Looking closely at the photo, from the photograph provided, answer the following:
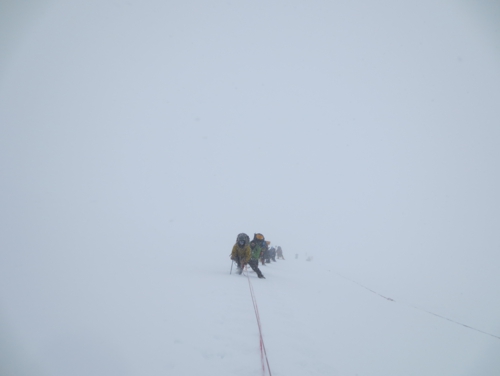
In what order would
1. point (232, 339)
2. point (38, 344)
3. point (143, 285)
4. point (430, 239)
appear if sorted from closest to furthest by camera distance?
1. point (38, 344)
2. point (232, 339)
3. point (143, 285)
4. point (430, 239)

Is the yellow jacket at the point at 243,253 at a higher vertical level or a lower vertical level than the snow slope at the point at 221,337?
higher

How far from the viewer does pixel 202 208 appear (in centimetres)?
6469

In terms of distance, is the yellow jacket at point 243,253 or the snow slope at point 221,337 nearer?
the snow slope at point 221,337

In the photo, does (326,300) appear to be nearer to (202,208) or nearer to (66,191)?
(66,191)

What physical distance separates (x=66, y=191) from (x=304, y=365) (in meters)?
39.7

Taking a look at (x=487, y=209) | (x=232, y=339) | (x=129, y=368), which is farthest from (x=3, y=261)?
(x=487, y=209)

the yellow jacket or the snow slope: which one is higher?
the yellow jacket

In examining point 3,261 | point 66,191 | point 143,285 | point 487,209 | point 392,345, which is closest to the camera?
point 392,345

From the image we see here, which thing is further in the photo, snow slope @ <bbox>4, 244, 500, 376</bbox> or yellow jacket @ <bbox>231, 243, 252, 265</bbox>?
yellow jacket @ <bbox>231, 243, 252, 265</bbox>

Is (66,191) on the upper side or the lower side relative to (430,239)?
lower

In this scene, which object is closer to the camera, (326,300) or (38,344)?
(38,344)

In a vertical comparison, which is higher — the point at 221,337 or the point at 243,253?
the point at 243,253

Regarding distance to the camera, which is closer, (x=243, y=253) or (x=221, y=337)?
(x=221, y=337)

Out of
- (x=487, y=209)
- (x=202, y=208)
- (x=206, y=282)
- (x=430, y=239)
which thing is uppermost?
(x=487, y=209)
